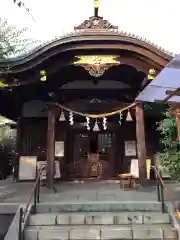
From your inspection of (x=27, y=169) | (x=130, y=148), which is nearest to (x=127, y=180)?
(x=130, y=148)

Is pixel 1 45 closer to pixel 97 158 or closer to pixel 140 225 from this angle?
pixel 140 225

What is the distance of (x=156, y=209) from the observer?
708 cm

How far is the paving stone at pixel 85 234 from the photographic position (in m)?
6.09

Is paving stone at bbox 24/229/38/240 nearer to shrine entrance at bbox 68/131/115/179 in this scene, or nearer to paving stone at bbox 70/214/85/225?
paving stone at bbox 70/214/85/225

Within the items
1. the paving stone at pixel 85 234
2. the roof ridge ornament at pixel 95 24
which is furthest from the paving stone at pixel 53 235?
the roof ridge ornament at pixel 95 24

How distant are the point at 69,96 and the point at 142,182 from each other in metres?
4.29

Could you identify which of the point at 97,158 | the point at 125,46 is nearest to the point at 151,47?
the point at 125,46

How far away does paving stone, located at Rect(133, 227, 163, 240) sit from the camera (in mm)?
6081

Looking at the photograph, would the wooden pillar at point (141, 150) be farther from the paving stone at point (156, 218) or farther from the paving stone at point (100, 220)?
the paving stone at point (100, 220)

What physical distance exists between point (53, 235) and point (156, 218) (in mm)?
2310

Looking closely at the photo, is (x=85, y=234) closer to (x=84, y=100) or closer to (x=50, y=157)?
(x=50, y=157)

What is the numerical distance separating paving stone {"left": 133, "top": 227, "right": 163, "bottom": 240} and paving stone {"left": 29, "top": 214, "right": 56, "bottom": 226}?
71.2 inches

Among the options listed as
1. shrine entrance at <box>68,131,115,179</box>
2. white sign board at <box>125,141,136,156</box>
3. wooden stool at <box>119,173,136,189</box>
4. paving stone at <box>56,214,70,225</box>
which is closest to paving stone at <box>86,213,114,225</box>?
paving stone at <box>56,214,70,225</box>

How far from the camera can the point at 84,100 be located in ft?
38.3
